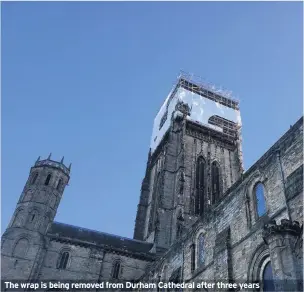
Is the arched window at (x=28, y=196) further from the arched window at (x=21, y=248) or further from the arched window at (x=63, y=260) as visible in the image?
the arched window at (x=63, y=260)

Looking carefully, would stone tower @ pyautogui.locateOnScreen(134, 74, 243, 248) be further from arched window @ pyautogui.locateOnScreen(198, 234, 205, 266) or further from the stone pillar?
the stone pillar

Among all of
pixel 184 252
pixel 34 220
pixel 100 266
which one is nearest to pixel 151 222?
pixel 100 266

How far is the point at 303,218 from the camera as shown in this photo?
46.0 ft

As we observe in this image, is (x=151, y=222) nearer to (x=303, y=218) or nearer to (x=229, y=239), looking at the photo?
(x=229, y=239)

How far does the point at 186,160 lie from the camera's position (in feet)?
160

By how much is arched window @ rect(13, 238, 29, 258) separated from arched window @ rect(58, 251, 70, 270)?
10.7ft

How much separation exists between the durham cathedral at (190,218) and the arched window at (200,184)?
5.5 inches

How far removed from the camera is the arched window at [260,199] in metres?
17.5

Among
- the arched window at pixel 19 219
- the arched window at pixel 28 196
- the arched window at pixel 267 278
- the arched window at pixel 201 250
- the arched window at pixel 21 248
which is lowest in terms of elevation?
the arched window at pixel 267 278

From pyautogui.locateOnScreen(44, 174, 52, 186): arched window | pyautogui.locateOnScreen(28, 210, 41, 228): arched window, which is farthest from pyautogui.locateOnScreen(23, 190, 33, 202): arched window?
pyautogui.locateOnScreen(44, 174, 52, 186): arched window

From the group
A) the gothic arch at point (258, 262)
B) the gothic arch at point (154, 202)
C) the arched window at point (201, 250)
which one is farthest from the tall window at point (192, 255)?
the gothic arch at point (154, 202)

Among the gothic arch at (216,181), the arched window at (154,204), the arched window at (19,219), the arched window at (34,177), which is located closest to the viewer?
the arched window at (19,219)

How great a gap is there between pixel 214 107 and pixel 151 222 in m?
24.4

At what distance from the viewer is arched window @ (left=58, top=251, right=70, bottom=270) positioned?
3275 centimetres
